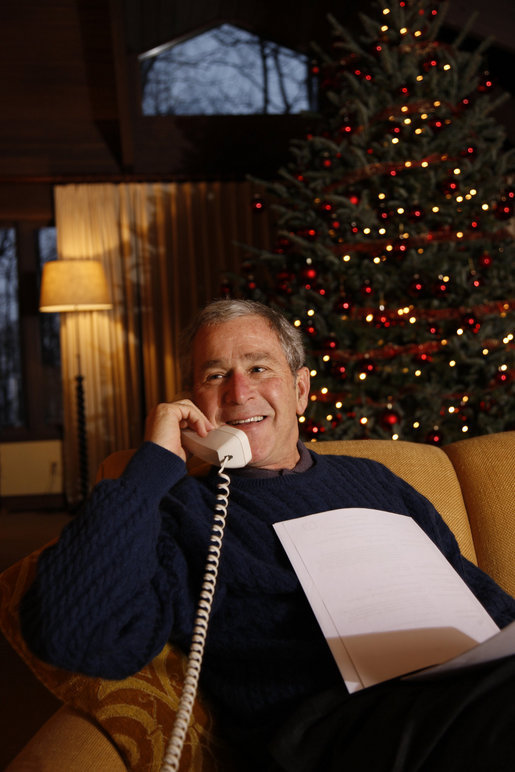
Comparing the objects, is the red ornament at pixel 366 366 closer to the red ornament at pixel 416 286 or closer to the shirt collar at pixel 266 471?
the red ornament at pixel 416 286

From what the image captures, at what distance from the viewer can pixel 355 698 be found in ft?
3.65

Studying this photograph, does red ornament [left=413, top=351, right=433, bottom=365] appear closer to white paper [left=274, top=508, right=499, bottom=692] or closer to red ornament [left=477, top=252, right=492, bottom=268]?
red ornament [left=477, top=252, right=492, bottom=268]

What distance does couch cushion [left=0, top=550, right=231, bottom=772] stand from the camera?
3.83 ft

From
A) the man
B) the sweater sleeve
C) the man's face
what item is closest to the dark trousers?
the man

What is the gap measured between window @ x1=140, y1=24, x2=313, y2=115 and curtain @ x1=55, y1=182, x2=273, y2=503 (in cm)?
65

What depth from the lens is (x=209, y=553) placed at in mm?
1258

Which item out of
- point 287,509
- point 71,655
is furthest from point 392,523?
point 71,655

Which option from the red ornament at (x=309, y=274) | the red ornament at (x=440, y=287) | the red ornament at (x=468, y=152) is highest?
the red ornament at (x=468, y=152)

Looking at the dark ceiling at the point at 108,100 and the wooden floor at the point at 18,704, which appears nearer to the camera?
the wooden floor at the point at 18,704

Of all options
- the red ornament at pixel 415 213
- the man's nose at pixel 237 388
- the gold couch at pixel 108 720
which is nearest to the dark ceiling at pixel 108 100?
the red ornament at pixel 415 213

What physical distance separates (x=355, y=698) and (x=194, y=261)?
5.20m

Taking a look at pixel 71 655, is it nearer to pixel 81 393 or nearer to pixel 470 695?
pixel 470 695

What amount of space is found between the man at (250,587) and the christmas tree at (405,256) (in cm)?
165

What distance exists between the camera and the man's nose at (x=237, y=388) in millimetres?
1541
